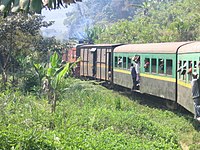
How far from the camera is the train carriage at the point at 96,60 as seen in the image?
840 inches

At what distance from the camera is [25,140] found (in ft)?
23.2

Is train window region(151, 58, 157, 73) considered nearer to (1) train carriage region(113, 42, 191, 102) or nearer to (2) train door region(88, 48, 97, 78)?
(1) train carriage region(113, 42, 191, 102)

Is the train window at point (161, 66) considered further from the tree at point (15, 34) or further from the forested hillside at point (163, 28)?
the forested hillside at point (163, 28)

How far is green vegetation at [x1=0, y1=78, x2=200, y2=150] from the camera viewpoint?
7488 mm

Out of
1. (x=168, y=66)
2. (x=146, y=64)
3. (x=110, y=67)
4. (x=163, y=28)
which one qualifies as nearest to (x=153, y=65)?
(x=146, y=64)

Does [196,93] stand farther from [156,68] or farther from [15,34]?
[15,34]

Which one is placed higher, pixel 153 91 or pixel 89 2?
pixel 89 2

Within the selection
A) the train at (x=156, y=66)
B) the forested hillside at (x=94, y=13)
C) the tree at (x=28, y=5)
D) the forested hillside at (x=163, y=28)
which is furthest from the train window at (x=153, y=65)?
the forested hillside at (x=94, y=13)

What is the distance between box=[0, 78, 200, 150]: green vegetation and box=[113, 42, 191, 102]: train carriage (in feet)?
2.30

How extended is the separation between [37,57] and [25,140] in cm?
1694

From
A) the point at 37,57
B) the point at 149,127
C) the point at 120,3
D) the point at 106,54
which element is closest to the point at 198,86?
the point at 149,127

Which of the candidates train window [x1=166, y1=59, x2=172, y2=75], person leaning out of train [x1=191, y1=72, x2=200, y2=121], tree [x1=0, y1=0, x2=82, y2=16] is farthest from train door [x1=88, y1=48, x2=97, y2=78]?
tree [x1=0, y1=0, x2=82, y2=16]

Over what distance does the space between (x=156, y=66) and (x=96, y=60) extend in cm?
845

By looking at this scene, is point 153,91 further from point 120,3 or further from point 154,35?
point 120,3
